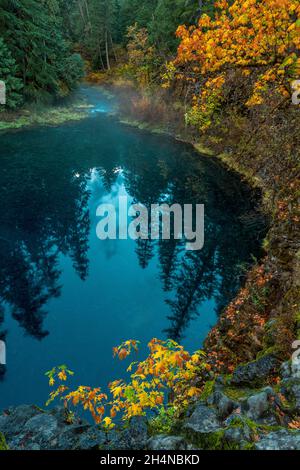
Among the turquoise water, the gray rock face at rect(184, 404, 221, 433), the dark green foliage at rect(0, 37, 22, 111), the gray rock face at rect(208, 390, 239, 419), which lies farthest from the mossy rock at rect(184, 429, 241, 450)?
the dark green foliage at rect(0, 37, 22, 111)

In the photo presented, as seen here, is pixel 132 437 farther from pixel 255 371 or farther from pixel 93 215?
pixel 93 215

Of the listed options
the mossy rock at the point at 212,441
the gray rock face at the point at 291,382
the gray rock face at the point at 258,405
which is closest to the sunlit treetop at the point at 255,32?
the gray rock face at the point at 291,382

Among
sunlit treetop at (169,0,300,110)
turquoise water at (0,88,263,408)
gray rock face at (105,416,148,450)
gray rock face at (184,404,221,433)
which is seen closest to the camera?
gray rock face at (184,404,221,433)

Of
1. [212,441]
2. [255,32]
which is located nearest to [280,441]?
[212,441]

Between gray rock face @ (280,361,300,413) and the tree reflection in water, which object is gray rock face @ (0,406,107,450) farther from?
the tree reflection in water

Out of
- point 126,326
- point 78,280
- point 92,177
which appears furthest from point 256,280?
point 92,177

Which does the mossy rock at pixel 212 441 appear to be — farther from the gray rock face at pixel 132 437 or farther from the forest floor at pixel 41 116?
the forest floor at pixel 41 116

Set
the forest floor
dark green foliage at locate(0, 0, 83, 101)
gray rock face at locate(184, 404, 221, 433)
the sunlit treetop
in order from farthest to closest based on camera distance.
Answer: dark green foliage at locate(0, 0, 83, 101) < the forest floor < the sunlit treetop < gray rock face at locate(184, 404, 221, 433)
